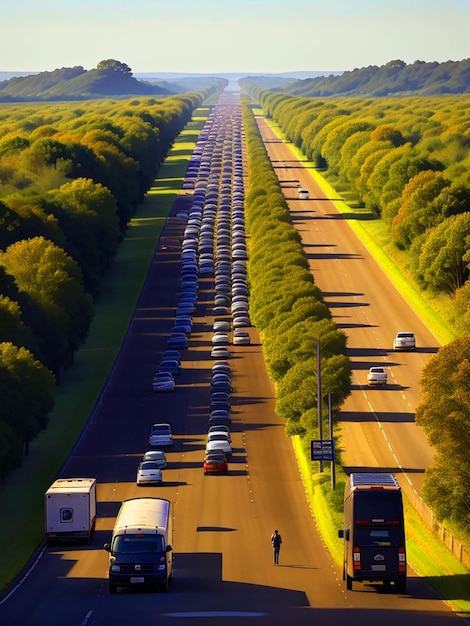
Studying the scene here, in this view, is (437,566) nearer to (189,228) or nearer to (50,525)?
(50,525)

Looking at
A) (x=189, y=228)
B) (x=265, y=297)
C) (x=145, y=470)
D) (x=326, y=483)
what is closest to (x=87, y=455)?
(x=145, y=470)

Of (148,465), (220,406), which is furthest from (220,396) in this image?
(148,465)

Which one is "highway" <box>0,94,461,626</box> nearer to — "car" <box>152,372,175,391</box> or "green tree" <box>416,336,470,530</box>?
"car" <box>152,372,175,391</box>

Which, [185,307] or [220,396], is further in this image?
[185,307]

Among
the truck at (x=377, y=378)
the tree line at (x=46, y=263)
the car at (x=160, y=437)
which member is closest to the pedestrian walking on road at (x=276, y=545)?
the tree line at (x=46, y=263)

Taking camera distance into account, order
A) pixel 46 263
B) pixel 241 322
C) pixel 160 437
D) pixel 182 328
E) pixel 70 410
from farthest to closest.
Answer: pixel 241 322 < pixel 182 328 < pixel 46 263 < pixel 70 410 < pixel 160 437

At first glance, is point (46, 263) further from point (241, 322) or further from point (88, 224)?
point (88, 224)
